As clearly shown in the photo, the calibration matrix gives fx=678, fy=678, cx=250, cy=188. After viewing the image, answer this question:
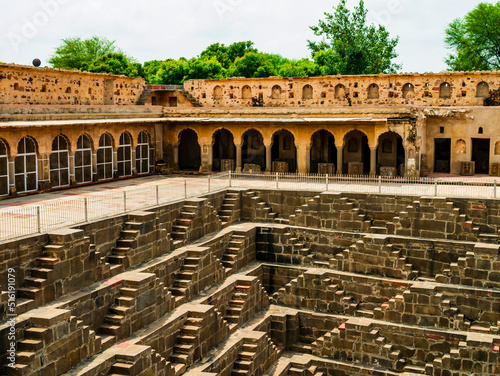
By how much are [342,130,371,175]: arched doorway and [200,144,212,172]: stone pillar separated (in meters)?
6.40

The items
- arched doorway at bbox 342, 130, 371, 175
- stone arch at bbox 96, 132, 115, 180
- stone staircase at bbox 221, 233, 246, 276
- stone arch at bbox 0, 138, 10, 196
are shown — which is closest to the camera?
stone staircase at bbox 221, 233, 246, 276

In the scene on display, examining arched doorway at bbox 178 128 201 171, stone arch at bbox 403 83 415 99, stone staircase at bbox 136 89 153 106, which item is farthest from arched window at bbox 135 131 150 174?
stone arch at bbox 403 83 415 99

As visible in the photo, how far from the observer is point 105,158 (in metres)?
29.0

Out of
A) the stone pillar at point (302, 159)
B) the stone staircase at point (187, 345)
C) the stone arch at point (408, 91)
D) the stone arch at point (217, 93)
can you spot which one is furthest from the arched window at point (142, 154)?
the stone staircase at point (187, 345)

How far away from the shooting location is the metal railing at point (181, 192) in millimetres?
18094

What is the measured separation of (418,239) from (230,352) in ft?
25.9

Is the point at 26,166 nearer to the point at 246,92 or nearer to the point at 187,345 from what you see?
the point at 187,345

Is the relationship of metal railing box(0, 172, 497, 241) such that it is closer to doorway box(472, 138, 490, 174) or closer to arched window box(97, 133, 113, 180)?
arched window box(97, 133, 113, 180)

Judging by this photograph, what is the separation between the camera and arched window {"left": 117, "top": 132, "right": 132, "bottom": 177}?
98.5ft

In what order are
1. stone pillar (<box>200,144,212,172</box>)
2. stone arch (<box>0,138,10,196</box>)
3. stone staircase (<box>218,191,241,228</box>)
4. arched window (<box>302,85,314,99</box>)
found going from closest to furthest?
stone arch (<box>0,138,10,196</box>) → stone staircase (<box>218,191,241,228</box>) → stone pillar (<box>200,144,212,172</box>) → arched window (<box>302,85,314,99</box>)

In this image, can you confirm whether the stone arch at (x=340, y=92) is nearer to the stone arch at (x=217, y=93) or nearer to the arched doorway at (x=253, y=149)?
the arched doorway at (x=253, y=149)

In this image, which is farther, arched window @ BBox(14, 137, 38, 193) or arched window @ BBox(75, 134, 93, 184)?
arched window @ BBox(75, 134, 93, 184)

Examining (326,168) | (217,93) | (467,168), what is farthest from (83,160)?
(467,168)

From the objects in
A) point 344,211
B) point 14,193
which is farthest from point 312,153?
point 14,193
